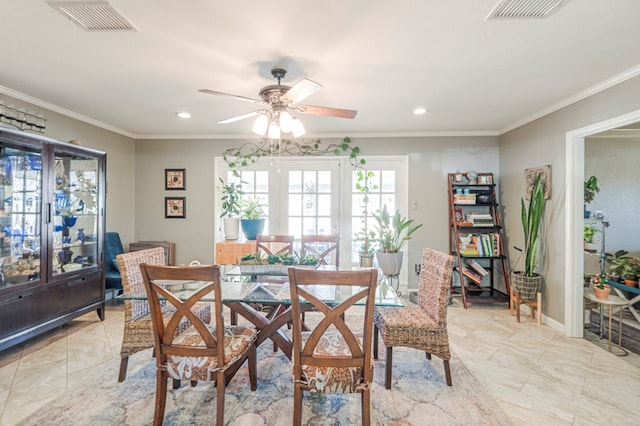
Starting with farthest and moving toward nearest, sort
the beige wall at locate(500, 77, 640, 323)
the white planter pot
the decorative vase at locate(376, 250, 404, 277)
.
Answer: the white planter pot, the decorative vase at locate(376, 250, 404, 277), the beige wall at locate(500, 77, 640, 323)

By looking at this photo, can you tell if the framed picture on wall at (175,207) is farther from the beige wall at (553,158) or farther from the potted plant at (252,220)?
the beige wall at (553,158)

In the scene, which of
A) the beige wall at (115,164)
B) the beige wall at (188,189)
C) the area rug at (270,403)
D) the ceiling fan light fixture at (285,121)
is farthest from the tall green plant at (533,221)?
the beige wall at (115,164)

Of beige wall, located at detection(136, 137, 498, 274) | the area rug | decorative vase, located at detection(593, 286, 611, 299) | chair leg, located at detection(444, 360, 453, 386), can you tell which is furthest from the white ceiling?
the area rug

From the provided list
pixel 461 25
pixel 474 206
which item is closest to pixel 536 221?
pixel 474 206

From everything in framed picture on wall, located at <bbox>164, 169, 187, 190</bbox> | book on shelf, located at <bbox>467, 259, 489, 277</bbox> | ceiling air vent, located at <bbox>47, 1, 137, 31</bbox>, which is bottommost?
book on shelf, located at <bbox>467, 259, 489, 277</bbox>

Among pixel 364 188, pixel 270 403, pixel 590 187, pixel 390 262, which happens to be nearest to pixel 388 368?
pixel 270 403

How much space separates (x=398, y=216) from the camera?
159 inches

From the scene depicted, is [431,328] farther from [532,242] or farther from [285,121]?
[532,242]

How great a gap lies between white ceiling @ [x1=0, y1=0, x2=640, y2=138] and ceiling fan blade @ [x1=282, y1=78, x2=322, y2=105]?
1.02 ft

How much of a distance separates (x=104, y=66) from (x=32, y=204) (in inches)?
59.7

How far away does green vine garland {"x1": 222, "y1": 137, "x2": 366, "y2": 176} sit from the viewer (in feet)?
14.5

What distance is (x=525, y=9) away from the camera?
5.31 feet

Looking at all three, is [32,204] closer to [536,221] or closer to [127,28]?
[127,28]

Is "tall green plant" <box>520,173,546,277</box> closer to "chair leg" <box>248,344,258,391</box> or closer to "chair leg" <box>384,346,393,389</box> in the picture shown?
"chair leg" <box>384,346,393,389</box>
